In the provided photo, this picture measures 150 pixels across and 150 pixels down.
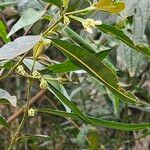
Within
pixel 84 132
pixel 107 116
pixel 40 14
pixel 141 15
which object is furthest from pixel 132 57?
pixel 107 116

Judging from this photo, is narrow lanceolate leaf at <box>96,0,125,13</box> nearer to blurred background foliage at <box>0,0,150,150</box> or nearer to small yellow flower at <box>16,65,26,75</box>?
blurred background foliage at <box>0,0,150,150</box>

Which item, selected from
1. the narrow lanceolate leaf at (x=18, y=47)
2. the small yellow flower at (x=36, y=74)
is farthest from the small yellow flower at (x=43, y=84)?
the narrow lanceolate leaf at (x=18, y=47)

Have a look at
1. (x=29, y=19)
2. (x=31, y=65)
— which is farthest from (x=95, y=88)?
(x=29, y=19)

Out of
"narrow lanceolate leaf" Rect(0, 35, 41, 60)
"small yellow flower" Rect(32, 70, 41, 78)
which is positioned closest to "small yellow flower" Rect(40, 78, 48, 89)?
"small yellow flower" Rect(32, 70, 41, 78)

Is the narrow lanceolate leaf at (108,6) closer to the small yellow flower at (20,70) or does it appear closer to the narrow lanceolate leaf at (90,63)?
the narrow lanceolate leaf at (90,63)

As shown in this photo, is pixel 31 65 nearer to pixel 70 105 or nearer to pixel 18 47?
pixel 70 105

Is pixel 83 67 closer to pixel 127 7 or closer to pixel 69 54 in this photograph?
pixel 69 54
